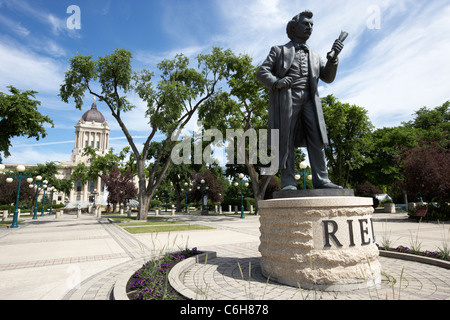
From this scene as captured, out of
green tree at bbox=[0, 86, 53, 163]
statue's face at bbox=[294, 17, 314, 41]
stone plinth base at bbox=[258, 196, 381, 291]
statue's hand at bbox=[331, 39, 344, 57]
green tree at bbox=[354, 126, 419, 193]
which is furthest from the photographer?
green tree at bbox=[354, 126, 419, 193]

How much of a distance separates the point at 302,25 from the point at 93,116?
124 metres

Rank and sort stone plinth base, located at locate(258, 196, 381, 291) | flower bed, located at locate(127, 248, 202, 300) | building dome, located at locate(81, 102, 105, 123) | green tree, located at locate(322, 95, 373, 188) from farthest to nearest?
1. building dome, located at locate(81, 102, 105, 123)
2. green tree, located at locate(322, 95, 373, 188)
3. stone plinth base, located at locate(258, 196, 381, 291)
4. flower bed, located at locate(127, 248, 202, 300)

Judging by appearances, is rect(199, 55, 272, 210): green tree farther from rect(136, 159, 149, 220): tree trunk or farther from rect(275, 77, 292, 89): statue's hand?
rect(275, 77, 292, 89): statue's hand

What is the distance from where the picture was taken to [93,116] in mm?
112062

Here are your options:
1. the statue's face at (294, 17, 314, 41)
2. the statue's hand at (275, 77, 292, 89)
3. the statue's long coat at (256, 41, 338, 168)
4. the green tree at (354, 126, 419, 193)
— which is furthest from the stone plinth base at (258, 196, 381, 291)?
the green tree at (354, 126, 419, 193)

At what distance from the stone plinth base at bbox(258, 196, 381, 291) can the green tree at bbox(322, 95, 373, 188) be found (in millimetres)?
24254

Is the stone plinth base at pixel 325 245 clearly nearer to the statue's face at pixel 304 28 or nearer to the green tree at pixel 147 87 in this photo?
the statue's face at pixel 304 28

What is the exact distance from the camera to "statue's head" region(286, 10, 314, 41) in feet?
17.0

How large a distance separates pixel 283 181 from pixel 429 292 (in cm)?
276

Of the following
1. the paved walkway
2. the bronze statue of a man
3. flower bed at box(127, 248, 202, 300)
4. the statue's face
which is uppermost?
the statue's face

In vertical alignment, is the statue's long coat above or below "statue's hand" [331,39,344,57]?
below

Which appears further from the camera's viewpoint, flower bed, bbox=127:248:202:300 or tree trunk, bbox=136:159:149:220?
tree trunk, bbox=136:159:149:220

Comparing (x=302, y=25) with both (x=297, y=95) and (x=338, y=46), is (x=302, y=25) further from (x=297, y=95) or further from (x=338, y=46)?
(x=297, y=95)
